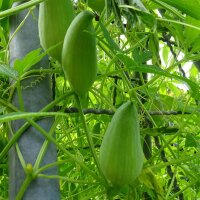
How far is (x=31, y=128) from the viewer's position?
586 mm

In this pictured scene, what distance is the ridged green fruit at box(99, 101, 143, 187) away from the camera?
0.53m

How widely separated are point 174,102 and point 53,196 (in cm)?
42

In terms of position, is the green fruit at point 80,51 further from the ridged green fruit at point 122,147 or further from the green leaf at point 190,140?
the green leaf at point 190,140

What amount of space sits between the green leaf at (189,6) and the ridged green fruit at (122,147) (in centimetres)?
13

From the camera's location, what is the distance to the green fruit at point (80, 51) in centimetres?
51

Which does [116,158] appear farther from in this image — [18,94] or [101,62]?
[101,62]

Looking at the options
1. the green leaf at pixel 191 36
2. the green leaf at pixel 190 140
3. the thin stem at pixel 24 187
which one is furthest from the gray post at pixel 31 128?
the green leaf at pixel 190 140

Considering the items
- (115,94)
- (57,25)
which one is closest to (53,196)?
(57,25)

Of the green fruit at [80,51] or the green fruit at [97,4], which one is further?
the green fruit at [97,4]

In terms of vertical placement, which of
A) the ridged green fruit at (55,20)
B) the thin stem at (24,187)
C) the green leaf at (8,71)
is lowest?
the thin stem at (24,187)

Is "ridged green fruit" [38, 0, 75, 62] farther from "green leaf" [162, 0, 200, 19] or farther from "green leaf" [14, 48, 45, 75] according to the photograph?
Result: "green leaf" [162, 0, 200, 19]

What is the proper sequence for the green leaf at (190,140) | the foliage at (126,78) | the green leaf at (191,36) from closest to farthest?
the foliage at (126,78) → the green leaf at (191,36) → the green leaf at (190,140)

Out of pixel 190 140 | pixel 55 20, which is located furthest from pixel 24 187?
pixel 190 140

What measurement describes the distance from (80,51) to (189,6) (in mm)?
137
